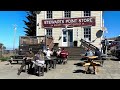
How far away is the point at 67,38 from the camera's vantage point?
31609 millimetres

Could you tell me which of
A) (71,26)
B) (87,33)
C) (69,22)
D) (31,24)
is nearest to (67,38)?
(71,26)

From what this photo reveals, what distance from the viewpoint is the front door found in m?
31.6

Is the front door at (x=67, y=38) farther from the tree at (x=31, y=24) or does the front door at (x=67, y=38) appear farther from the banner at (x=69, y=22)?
the tree at (x=31, y=24)

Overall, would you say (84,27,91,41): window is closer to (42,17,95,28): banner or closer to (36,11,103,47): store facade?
(36,11,103,47): store facade

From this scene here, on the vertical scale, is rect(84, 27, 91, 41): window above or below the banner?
below

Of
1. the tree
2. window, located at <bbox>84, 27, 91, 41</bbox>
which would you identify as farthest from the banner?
the tree

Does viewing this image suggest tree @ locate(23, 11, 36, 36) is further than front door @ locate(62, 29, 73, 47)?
Yes

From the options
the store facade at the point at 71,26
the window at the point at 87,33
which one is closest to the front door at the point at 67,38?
the store facade at the point at 71,26

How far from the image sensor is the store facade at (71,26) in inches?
1226

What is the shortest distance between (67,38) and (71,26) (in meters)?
→ 1.27

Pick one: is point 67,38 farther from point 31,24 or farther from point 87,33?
point 31,24

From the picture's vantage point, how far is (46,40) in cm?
2570
